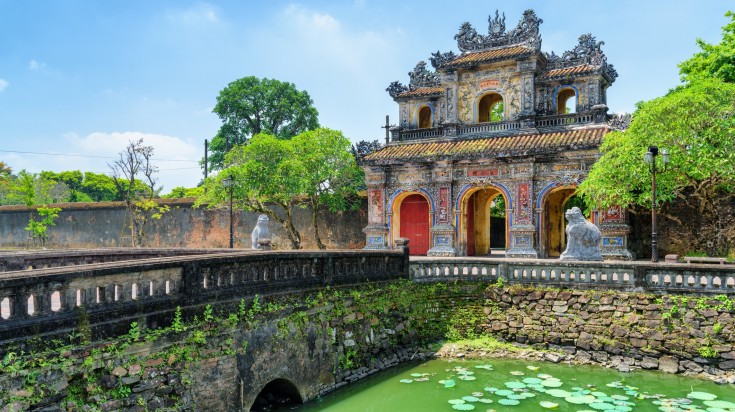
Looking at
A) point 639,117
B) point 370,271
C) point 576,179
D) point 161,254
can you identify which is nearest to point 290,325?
point 370,271

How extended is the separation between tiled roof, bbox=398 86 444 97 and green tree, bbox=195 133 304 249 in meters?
5.41

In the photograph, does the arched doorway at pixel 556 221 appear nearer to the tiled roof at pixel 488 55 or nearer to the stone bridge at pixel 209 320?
the tiled roof at pixel 488 55

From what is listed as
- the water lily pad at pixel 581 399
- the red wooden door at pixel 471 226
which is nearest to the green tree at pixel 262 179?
the red wooden door at pixel 471 226

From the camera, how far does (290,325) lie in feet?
30.5

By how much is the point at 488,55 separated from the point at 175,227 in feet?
59.2

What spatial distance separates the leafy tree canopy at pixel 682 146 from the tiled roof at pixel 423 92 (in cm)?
832

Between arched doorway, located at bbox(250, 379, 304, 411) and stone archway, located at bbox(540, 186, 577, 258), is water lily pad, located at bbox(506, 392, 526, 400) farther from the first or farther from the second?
stone archway, located at bbox(540, 186, 577, 258)

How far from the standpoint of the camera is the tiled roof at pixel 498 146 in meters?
19.1

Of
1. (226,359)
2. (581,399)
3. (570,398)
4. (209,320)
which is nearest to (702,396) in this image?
(581,399)

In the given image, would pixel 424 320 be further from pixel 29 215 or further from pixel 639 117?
pixel 29 215

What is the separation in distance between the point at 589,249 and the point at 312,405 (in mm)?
8070

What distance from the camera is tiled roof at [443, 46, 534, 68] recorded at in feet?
69.4

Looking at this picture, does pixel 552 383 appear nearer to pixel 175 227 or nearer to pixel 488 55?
pixel 488 55

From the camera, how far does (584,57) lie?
21.3m
